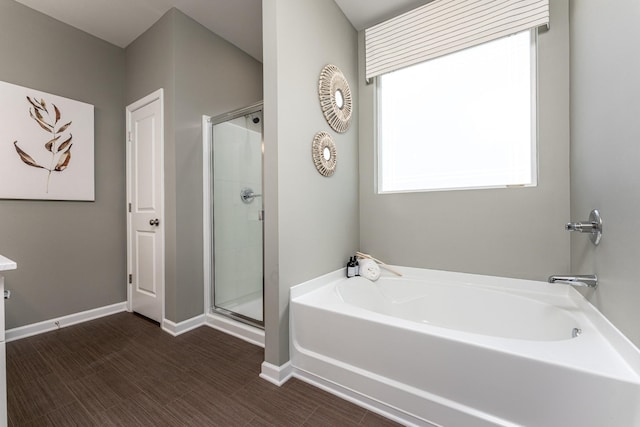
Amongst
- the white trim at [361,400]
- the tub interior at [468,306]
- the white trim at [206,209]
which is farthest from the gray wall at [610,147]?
the white trim at [206,209]

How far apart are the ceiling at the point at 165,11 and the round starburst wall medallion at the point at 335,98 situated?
584 mm

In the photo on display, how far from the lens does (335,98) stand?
1978 millimetres

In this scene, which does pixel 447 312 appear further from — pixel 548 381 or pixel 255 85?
pixel 255 85

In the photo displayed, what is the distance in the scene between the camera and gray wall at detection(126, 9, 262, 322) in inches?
86.7

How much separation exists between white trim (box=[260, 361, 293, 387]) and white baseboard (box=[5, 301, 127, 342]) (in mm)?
1966

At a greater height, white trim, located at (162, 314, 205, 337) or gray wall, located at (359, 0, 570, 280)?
gray wall, located at (359, 0, 570, 280)

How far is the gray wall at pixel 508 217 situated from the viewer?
1.55 metres

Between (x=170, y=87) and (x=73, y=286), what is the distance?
1994mm

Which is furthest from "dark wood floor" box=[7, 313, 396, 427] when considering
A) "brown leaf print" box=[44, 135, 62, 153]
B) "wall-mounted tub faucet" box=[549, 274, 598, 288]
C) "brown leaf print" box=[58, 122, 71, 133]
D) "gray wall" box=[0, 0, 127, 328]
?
"brown leaf print" box=[58, 122, 71, 133]

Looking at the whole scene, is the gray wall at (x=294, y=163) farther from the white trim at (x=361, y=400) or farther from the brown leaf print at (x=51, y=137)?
the brown leaf print at (x=51, y=137)

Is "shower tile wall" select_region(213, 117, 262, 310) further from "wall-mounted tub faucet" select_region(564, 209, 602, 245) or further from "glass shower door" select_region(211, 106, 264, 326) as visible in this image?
"wall-mounted tub faucet" select_region(564, 209, 602, 245)

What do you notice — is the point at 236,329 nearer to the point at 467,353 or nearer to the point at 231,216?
the point at 231,216

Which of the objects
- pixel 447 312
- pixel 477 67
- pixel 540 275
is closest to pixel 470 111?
pixel 477 67

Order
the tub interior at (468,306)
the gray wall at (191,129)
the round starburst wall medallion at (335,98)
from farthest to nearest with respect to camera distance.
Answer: the gray wall at (191,129) < the round starburst wall medallion at (335,98) < the tub interior at (468,306)
